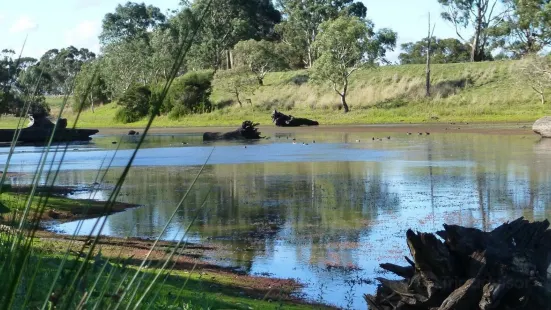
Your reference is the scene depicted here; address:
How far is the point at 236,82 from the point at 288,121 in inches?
600

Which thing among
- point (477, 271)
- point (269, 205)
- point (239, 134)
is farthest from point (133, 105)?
point (477, 271)

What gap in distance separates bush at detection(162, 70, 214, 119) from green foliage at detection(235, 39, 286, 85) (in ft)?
19.9

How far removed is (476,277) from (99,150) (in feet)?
125

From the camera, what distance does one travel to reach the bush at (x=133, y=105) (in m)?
75.5

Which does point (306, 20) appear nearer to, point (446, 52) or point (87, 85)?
point (446, 52)

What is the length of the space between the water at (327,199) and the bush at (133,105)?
36.6 metres

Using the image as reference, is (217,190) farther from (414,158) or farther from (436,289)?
(436,289)

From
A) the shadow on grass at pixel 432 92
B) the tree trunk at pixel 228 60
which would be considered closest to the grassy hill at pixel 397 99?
the shadow on grass at pixel 432 92

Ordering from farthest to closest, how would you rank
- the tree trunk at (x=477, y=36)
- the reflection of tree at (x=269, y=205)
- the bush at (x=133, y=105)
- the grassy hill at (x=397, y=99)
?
the tree trunk at (x=477, y=36), the bush at (x=133, y=105), the grassy hill at (x=397, y=99), the reflection of tree at (x=269, y=205)

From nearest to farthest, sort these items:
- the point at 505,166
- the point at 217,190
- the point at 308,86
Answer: the point at 217,190
the point at 505,166
the point at 308,86

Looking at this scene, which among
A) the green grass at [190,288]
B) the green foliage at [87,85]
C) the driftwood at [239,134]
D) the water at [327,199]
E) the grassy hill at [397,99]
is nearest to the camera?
the green foliage at [87,85]

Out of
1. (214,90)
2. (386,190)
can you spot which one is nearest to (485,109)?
(214,90)

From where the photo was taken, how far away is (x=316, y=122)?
6588 centimetres

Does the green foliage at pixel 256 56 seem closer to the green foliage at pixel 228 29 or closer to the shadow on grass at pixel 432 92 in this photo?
the green foliage at pixel 228 29
